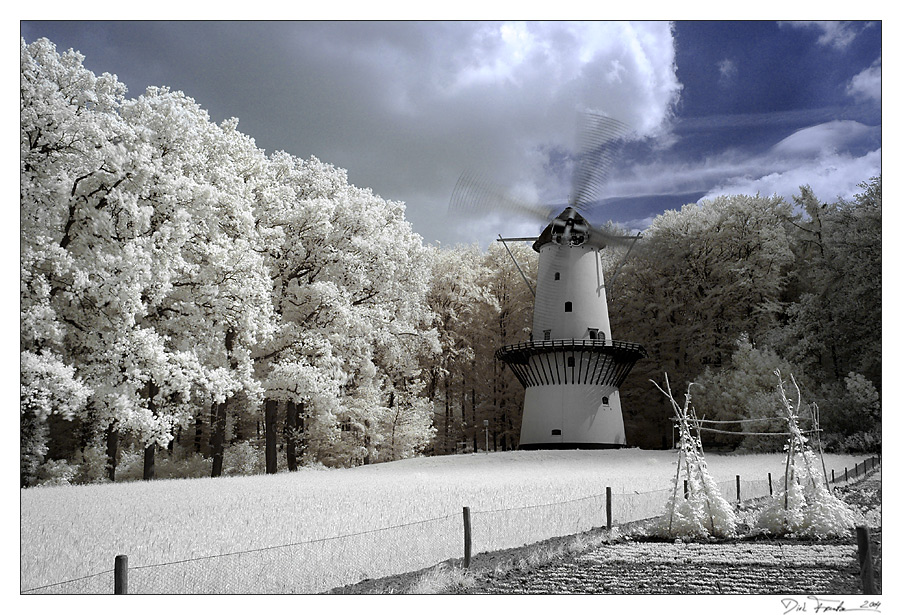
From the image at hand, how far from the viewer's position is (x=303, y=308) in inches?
642

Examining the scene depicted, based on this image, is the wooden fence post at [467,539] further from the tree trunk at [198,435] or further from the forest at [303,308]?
the tree trunk at [198,435]

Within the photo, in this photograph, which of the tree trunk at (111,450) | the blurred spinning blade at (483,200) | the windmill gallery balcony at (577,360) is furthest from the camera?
the windmill gallery balcony at (577,360)

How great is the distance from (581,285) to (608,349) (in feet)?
6.60

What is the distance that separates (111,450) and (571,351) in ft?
41.2

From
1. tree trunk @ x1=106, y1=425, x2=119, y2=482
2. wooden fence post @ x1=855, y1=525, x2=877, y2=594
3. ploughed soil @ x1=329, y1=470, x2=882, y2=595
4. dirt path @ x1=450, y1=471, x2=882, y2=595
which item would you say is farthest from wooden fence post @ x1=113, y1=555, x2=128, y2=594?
tree trunk @ x1=106, y1=425, x2=119, y2=482

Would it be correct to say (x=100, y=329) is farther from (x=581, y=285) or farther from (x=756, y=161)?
(x=581, y=285)

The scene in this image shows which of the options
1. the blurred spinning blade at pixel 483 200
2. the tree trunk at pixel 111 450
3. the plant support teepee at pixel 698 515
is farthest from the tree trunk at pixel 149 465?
the plant support teepee at pixel 698 515

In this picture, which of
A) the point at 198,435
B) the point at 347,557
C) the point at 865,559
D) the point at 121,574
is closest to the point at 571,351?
the point at 198,435

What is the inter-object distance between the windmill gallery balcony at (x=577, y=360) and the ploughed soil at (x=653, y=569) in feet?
46.5

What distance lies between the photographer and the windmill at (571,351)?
21109mm

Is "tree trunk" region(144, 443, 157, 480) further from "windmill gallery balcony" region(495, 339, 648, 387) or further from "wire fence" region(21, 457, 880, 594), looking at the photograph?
"windmill gallery balcony" region(495, 339, 648, 387)
